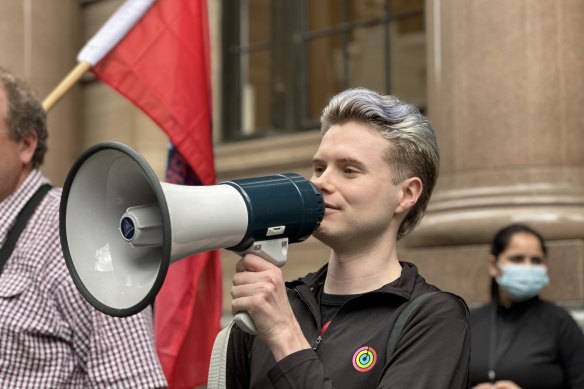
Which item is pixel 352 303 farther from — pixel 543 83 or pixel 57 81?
pixel 57 81

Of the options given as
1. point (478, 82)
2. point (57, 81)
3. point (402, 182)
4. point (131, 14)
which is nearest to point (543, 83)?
point (478, 82)

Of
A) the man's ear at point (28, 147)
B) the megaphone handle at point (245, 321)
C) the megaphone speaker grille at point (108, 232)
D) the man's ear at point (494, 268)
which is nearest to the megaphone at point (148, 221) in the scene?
the megaphone speaker grille at point (108, 232)

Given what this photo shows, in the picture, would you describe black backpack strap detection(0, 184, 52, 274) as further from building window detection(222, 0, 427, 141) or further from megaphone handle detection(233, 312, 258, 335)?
building window detection(222, 0, 427, 141)

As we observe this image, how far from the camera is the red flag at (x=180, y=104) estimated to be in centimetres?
617

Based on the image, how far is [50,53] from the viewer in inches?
455

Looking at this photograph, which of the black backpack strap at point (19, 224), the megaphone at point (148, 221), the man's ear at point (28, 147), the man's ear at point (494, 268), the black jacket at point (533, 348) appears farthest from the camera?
the man's ear at point (494, 268)

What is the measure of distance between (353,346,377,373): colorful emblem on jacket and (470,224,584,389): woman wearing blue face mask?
3004 millimetres

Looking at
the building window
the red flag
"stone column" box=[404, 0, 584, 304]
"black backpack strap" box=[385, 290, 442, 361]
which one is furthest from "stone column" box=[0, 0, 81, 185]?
"black backpack strap" box=[385, 290, 442, 361]

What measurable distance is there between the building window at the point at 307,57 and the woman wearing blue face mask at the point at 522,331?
3.47 m

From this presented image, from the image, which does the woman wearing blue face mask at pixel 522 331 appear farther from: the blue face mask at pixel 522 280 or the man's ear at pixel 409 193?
the man's ear at pixel 409 193

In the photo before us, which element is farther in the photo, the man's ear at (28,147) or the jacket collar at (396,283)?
the man's ear at (28,147)

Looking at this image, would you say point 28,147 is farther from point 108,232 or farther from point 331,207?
point 331,207

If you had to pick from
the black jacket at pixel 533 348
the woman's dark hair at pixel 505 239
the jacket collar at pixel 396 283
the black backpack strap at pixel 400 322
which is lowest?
the black jacket at pixel 533 348

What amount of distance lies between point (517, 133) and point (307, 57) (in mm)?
3621
